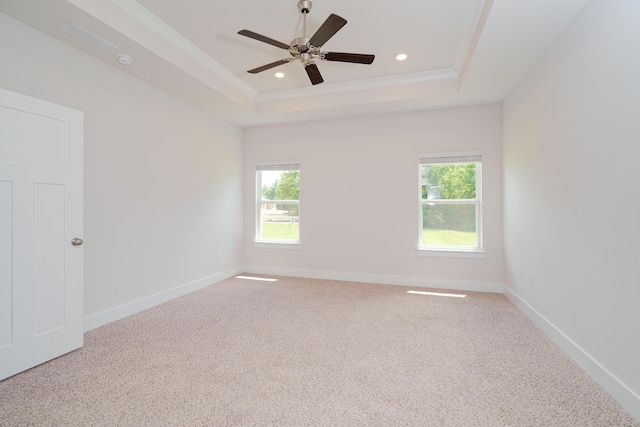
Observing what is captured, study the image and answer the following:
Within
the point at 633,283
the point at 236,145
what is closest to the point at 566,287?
the point at 633,283

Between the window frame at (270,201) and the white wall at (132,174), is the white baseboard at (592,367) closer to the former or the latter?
the window frame at (270,201)

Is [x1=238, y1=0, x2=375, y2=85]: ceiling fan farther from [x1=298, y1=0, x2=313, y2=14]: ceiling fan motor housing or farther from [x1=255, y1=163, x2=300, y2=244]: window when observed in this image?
[x1=255, y1=163, x2=300, y2=244]: window

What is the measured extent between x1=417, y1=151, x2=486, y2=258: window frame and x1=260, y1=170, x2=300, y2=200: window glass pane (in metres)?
2.04

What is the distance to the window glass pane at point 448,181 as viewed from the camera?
4309 mm

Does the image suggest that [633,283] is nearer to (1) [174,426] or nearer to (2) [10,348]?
(1) [174,426]

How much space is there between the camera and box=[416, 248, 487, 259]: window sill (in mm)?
4172

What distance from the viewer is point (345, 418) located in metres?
1.65

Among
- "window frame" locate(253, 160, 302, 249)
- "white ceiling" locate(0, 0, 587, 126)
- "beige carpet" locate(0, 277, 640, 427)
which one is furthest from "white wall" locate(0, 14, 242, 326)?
"window frame" locate(253, 160, 302, 249)

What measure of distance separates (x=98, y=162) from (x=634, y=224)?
13.7 ft

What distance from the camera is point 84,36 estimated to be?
2502 mm

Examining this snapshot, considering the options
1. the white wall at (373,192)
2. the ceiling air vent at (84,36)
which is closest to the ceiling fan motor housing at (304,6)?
the ceiling air vent at (84,36)

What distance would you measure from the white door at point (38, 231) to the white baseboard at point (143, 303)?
45 cm

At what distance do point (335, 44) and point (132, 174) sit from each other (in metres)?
2.61

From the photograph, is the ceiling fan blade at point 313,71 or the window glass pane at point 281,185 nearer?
the ceiling fan blade at point 313,71
